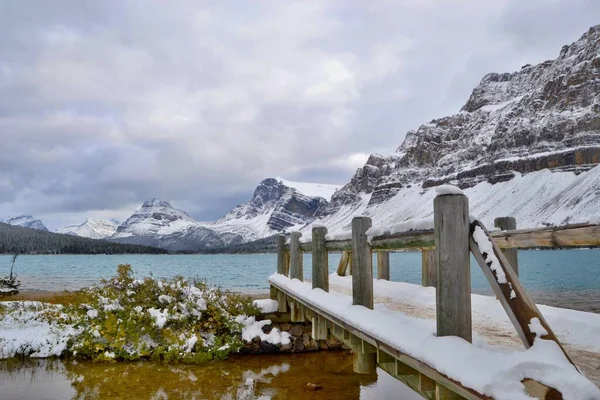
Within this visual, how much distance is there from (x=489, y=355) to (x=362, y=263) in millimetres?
2999

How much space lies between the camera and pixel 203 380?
1177cm

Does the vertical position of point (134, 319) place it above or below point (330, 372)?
above

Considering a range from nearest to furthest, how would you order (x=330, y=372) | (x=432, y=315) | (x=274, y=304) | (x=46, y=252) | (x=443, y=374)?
1. (x=443, y=374)
2. (x=432, y=315)
3. (x=330, y=372)
4. (x=274, y=304)
5. (x=46, y=252)

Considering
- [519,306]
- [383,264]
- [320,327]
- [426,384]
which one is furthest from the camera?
[383,264]

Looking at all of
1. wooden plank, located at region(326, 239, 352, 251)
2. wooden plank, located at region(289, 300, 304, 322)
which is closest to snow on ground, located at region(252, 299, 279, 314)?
wooden plank, located at region(289, 300, 304, 322)

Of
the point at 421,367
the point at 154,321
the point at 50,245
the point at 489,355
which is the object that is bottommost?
the point at 154,321

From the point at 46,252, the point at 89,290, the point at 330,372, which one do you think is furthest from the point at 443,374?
the point at 46,252

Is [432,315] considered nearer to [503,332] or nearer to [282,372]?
[503,332]

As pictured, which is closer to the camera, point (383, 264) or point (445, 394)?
point (445, 394)

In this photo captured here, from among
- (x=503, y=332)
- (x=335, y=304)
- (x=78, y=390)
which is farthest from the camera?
(x=78, y=390)

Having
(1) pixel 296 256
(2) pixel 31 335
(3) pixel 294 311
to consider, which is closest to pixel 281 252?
(3) pixel 294 311

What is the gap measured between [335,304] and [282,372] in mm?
5877

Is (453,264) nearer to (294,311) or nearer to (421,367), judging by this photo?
(421,367)

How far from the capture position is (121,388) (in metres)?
11.0
